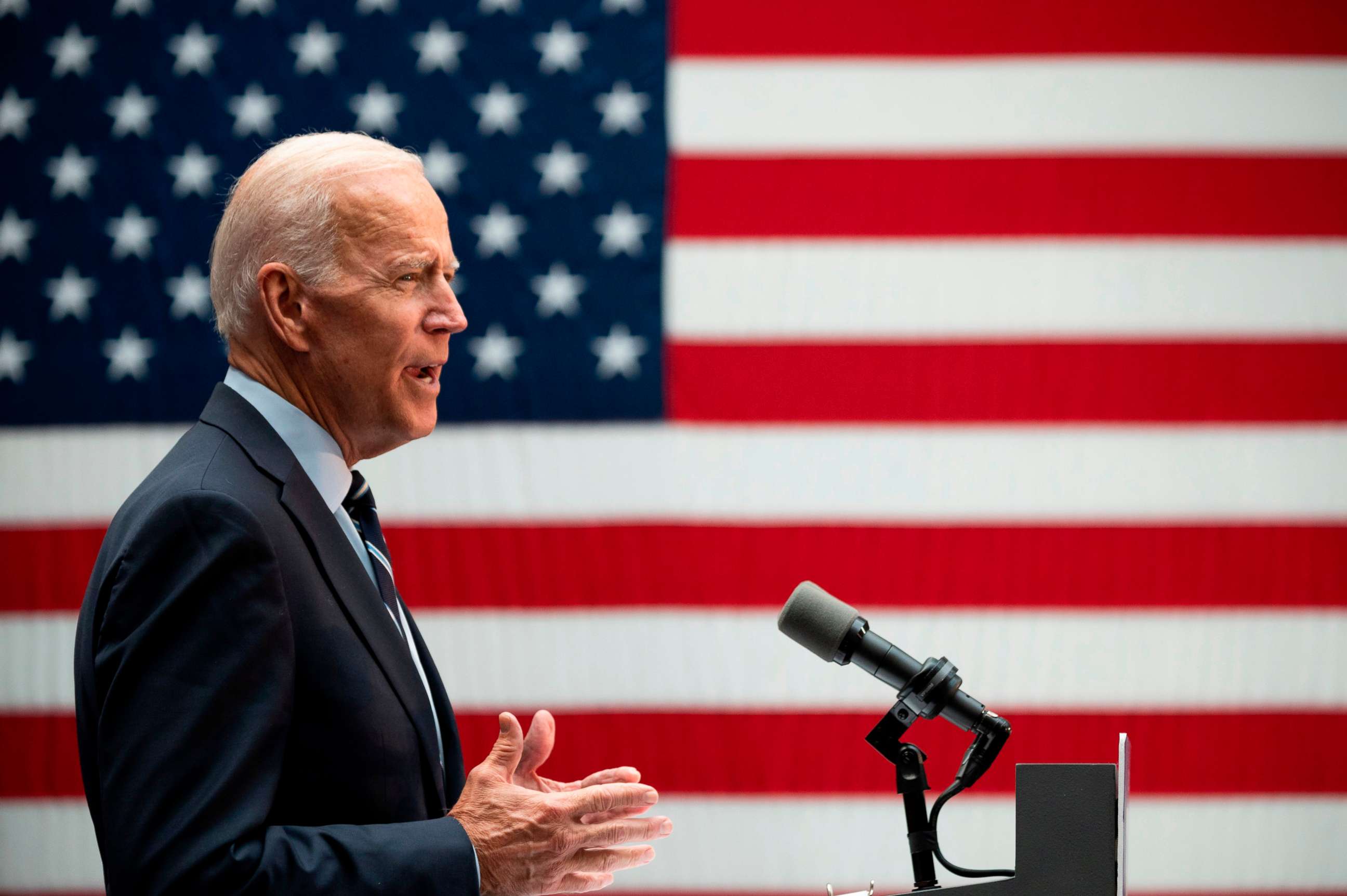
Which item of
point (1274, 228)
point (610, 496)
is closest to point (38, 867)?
point (610, 496)

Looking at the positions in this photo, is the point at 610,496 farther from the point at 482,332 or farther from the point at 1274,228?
the point at 1274,228

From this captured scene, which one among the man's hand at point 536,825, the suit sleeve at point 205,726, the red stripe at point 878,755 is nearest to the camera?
the suit sleeve at point 205,726

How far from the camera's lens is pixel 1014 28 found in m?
2.17

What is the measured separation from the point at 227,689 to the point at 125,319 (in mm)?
1511

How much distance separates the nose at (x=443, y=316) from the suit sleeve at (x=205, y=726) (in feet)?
1.09

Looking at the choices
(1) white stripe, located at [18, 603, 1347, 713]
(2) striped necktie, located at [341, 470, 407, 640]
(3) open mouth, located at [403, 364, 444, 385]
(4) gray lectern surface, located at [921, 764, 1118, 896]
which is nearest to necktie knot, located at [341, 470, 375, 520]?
(2) striped necktie, located at [341, 470, 407, 640]

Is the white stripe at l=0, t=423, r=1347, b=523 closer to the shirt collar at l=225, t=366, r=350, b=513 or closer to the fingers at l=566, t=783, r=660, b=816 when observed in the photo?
the shirt collar at l=225, t=366, r=350, b=513

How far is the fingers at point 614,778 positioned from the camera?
1167mm

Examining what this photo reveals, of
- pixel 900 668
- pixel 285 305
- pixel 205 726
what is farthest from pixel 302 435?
pixel 900 668

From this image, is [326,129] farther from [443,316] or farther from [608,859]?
[608,859]

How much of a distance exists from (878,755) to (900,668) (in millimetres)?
1129

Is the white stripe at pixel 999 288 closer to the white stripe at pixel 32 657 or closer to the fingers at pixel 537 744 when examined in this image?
the fingers at pixel 537 744

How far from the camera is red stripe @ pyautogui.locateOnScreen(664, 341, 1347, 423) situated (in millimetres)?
2141

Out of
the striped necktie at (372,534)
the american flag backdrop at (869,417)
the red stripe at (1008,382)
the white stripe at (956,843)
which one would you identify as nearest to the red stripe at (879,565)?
the american flag backdrop at (869,417)
